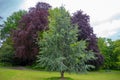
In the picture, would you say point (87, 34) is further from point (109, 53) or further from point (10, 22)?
point (10, 22)

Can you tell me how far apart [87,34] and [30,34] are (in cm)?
894

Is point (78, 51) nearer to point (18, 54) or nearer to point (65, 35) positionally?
point (65, 35)

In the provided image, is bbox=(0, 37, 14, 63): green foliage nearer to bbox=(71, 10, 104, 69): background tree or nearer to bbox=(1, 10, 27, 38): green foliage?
bbox=(71, 10, 104, 69): background tree

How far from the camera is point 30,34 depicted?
130ft

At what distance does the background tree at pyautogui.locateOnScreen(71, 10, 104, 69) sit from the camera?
41.6 m

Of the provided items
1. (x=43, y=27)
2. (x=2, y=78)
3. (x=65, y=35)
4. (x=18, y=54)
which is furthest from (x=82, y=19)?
(x=2, y=78)

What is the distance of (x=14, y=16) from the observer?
63.2m

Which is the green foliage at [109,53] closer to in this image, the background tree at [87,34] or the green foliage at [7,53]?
the background tree at [87,34]

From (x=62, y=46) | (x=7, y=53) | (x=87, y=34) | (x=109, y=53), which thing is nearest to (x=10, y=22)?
(x=7, y=53)

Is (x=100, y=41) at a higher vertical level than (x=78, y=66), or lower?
higher

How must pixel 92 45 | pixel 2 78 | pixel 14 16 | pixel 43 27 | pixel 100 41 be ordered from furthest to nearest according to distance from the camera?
1. pixel 14 16
2. pixel 100 41
3. pixel 92 45
4. pixel 43 27
5. pixel 2 78

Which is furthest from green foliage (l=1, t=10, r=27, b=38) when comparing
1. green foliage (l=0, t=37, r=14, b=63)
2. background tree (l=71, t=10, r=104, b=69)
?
background tree (l=71, t=10, r=104, b=69)

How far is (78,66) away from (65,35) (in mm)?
3433

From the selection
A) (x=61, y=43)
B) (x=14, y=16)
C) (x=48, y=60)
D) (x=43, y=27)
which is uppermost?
(x=14, y=16)
